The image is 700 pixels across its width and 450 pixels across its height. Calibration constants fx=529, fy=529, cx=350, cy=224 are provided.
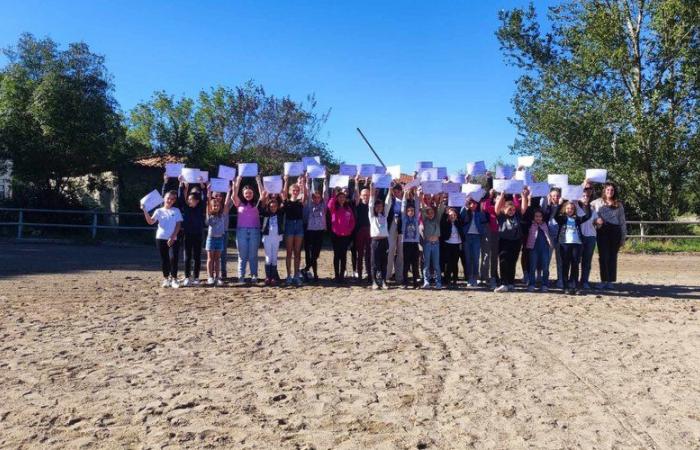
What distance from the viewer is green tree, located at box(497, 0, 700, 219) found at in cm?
2077

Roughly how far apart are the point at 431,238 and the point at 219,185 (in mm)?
Result: 3968

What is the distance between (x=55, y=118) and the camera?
1955cm

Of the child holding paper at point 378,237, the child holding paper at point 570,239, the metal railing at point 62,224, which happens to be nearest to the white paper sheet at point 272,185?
the child holding paper at point 378,237

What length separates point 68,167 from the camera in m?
20.6

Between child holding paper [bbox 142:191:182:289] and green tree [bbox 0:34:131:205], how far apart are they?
1303cm

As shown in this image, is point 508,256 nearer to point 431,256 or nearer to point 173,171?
point 431,256

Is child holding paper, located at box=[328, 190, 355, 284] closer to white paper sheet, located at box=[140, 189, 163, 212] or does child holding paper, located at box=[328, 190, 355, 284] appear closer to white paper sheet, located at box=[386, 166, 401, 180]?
white paper sheet, located at box=[386, 166, 401, 180]

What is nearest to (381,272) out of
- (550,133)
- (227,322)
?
(227,322)

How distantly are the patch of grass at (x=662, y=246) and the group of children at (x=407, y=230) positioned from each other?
1114cm

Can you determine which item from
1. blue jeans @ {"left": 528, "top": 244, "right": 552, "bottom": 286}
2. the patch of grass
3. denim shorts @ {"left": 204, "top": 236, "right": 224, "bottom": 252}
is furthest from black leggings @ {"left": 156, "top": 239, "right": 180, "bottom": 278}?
the patch of grass

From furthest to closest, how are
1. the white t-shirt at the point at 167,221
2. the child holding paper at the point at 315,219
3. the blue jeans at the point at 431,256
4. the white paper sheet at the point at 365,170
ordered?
the white paper sheet at the point at 365,170 < the child holding paper at the point at 315,219 < the blue jeans at the point at 431,256 < the white t-shirt at the point at 167,221

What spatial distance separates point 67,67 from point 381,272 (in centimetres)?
1743

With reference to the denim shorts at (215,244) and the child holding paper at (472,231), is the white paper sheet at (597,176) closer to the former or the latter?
the child holding paper at (472,231)

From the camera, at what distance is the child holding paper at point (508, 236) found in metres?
9.25
